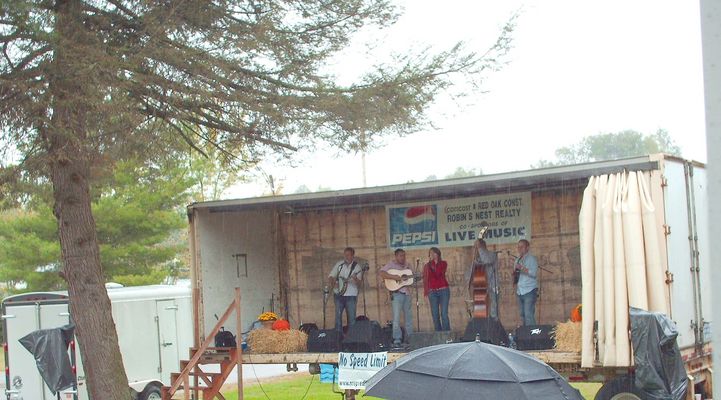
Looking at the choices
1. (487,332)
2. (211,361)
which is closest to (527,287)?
(487,332)

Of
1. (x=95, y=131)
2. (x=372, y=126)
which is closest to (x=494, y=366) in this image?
(x=372, y=126)

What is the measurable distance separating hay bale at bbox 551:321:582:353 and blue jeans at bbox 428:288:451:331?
2913 millimetres

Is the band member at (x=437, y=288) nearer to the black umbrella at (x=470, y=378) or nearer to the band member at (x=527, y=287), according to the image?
the band member at (x=527, y=287)

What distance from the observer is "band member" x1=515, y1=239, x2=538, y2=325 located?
12883 millimetres

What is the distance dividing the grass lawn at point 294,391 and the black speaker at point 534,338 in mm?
4198

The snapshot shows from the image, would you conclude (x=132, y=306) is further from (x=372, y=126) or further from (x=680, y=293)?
(x=680, y=293)

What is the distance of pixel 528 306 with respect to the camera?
12891mm

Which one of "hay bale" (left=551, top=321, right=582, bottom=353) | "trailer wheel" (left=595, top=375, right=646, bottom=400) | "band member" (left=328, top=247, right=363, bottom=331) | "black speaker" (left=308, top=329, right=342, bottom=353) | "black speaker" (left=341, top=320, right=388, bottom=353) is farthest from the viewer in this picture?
"band member" (left=328, top=247, right=363, bottom=331)

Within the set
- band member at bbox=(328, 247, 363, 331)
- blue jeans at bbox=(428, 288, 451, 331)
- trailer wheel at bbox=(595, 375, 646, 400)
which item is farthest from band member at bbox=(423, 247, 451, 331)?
trailer wheel at bbox=(595, 375, 646, 400)

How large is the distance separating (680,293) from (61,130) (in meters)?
7.47

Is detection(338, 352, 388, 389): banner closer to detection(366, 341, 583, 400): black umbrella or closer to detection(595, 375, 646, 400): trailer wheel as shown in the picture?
detection(595, 375, 646, 400): trailer wheel

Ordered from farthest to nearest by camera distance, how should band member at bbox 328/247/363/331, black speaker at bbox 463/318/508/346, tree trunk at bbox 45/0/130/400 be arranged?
band member at bbox 328/247/363/331 < tree trunk at bbox 45/0/130/400 < black speaker at bbox 463/318/508/346

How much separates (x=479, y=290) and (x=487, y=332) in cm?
128

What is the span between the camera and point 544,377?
7277 mm
